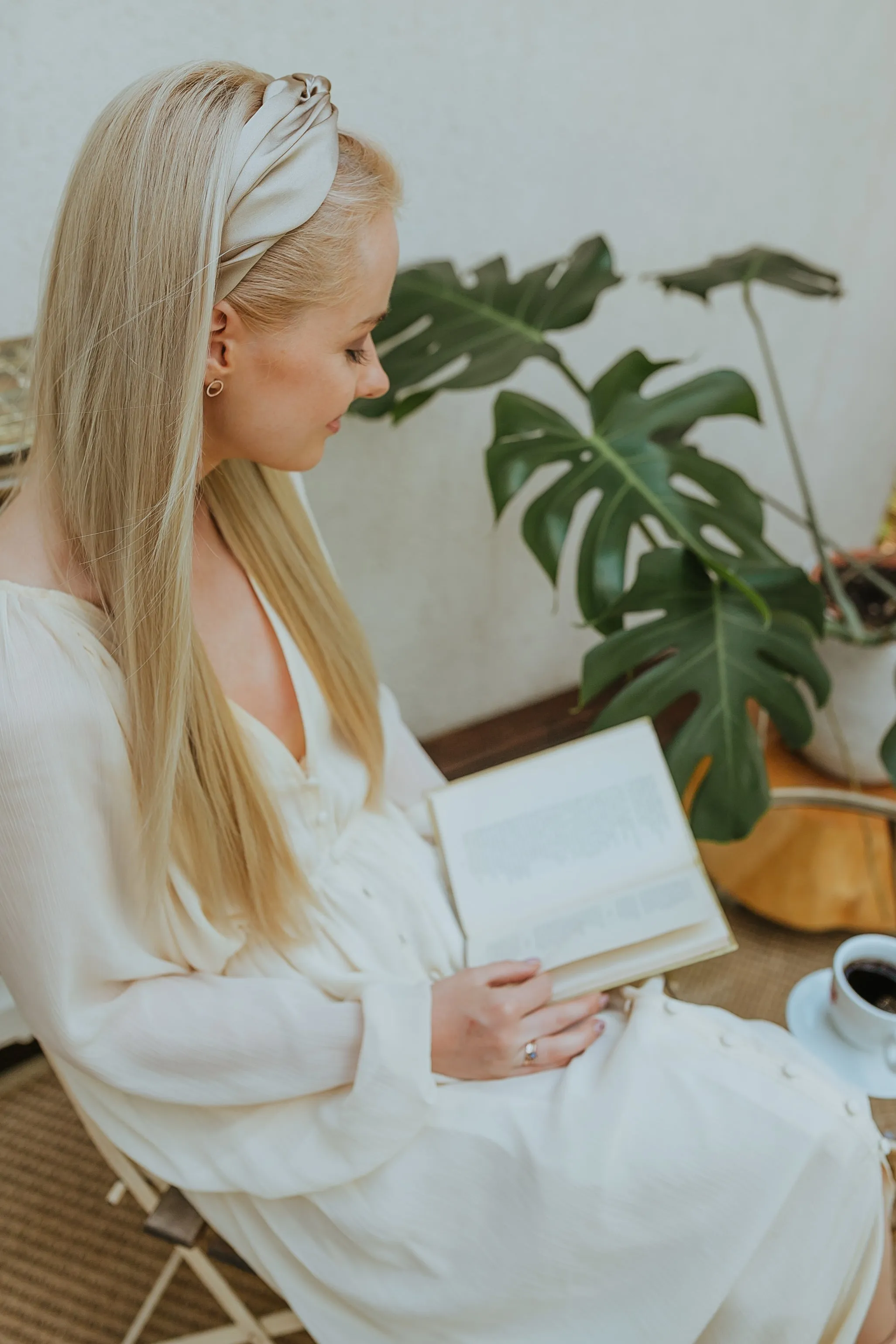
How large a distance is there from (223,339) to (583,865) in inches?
23.2

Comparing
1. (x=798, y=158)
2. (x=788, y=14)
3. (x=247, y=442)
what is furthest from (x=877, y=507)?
(x=247, y=442)

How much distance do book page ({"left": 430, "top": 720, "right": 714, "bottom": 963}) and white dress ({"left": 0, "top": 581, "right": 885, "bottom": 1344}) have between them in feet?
0.36

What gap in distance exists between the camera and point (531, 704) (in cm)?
195

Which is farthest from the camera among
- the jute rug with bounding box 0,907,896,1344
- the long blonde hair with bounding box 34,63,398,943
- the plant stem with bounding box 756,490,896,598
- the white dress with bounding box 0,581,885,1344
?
the plant stem with bounding box 756,490,896,598

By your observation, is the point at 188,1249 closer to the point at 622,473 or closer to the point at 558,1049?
the point at 558,1049

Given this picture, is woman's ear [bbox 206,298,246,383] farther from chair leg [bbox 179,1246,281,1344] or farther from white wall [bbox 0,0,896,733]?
chair leg [bbox 179,1246,281,1344]

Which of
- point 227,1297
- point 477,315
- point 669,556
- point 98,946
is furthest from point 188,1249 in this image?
point 477,315

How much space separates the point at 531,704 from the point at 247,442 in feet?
4.13

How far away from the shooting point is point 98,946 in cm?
75

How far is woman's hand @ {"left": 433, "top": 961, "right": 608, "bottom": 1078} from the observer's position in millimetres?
833

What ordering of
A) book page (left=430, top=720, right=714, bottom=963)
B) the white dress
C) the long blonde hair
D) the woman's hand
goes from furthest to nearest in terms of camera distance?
book page (left=430, top=720, right=714, bottom=963), the woman's hand, the white dress, the long blonde hair

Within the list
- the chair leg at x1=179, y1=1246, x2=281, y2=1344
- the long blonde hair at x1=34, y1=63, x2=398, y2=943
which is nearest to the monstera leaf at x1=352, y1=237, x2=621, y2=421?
the long blonde hair at x1=34, y1=63, x2=398, y2=943

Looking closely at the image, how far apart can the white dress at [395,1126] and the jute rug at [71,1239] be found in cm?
48

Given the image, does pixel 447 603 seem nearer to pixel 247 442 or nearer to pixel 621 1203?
pixel 247 442
